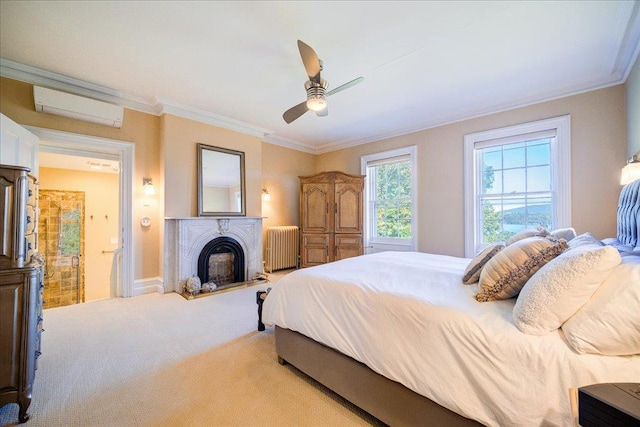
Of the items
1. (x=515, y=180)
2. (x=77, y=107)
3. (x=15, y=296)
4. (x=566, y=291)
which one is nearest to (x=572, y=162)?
(x=515, y=180)

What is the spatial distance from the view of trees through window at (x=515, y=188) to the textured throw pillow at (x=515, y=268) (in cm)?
272

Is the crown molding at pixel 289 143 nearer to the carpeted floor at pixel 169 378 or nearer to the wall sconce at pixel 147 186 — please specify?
the wall sconce at pixel 147 186

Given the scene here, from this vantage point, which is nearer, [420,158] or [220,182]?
[220,182]

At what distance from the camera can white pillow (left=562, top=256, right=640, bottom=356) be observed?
0.88 m

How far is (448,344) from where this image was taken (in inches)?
45.1

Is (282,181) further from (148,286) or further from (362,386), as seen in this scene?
(362,386)

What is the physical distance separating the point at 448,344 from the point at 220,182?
4099mm

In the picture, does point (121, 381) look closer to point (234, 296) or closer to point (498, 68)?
point (234, 296)

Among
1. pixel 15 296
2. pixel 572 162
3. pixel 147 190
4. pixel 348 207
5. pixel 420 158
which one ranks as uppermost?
pixel 420 158

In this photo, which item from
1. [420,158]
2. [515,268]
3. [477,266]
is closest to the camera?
A: [515,268]

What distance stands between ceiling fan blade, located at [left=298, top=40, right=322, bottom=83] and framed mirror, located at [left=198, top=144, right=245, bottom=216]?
2.64m

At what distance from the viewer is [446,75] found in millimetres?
2980

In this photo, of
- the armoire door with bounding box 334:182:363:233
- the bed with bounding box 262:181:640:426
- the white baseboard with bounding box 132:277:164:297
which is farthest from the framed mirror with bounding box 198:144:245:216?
the bed with bounding box 262:181:640:426

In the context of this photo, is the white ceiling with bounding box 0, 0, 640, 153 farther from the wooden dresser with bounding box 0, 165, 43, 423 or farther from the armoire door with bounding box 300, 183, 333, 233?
the armoire door with bounding box 300, 183, 333, 233
